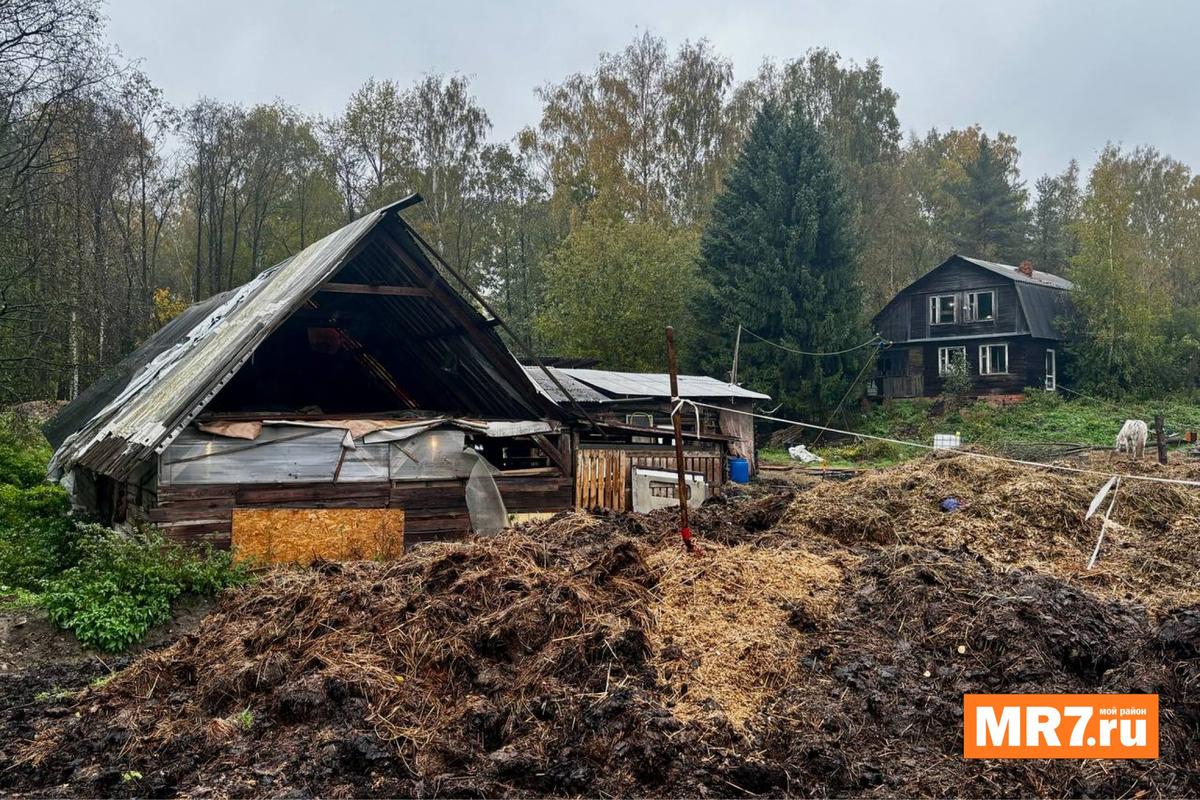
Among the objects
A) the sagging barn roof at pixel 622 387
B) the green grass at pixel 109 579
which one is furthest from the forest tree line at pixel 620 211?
the green grass at pixel 109 579

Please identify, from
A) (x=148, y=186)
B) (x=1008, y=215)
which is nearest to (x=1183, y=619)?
(x=148, y=186)

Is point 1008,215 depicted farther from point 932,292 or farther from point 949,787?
point 949,787

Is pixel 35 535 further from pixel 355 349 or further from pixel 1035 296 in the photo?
pixel 1035 296

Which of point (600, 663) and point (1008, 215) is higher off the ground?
point (1008, 215)

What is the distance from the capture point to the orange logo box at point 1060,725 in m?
5.25

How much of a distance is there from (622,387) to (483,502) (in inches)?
395

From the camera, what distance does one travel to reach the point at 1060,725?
5.54 metres

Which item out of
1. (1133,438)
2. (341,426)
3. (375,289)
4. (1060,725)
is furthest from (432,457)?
(1133,438)

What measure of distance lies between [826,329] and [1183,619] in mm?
26237

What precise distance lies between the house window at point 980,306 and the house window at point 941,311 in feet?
2.35

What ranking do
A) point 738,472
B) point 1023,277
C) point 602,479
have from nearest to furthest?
point 602,479
point 738,472
point 1023,277

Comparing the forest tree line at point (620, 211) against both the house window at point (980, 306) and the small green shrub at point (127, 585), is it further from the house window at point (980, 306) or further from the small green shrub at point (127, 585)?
the small green shrub at point (127, 585)

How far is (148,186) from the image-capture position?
3500cm

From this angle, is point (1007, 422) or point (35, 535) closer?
point (35, 535)
